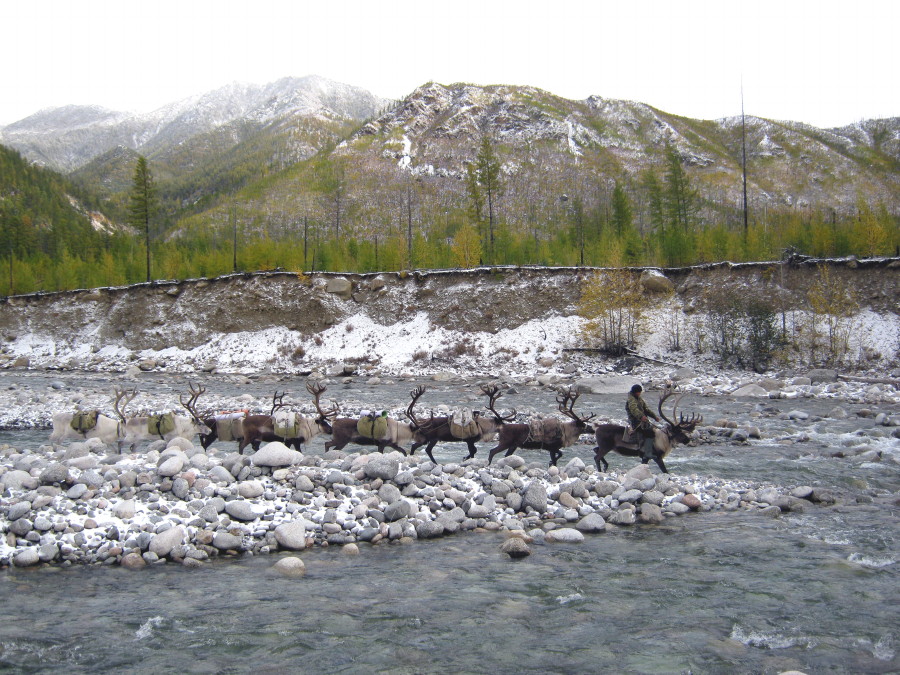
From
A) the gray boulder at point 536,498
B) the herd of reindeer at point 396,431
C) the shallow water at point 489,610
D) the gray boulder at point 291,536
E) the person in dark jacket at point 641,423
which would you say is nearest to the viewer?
the shallow water at point 489,610

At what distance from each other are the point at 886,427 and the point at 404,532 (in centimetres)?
1640

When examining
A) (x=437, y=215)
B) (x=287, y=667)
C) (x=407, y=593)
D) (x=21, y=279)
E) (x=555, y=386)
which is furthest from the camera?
(x=437, y=215)

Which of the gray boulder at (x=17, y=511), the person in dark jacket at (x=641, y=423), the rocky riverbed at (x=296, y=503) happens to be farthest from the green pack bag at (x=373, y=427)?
the gray boulder at (x=17, y=511)

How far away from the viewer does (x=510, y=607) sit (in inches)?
258

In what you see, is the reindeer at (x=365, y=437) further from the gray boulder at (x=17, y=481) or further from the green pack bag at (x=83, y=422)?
the green pack bag at (x=83, y=422)

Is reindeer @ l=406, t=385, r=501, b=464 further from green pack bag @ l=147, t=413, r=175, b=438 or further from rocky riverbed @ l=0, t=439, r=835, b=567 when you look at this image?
green pack bag @ l=147, t=413, r=175, b=438

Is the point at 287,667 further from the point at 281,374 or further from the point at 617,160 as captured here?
the point at 617,160

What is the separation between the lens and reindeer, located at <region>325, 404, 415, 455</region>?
13680mm

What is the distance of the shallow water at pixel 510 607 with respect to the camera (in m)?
5.37

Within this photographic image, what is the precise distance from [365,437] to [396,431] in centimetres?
79

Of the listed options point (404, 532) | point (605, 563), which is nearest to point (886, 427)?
point (605, 563)

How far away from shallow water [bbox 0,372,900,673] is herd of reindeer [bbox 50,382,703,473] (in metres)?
3.26

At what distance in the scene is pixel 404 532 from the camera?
902 centimetres

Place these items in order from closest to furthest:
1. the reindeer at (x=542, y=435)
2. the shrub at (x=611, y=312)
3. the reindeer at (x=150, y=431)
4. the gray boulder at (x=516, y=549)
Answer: the gray boulder at (x=516, y=549)
the reindeer at (x=542, y=435)
the reindeer at (x=150, y=431)
the shrub at (x=611, y=312)
